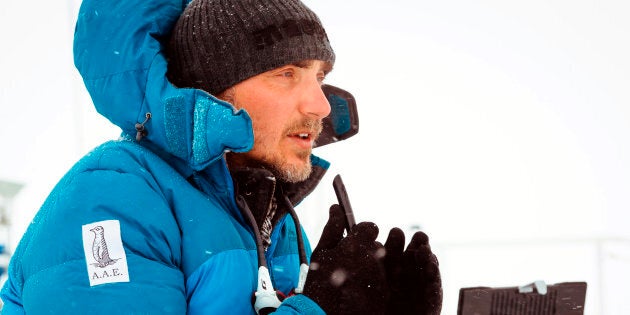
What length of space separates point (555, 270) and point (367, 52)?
36.0ft

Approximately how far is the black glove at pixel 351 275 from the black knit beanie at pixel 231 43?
1.50ft

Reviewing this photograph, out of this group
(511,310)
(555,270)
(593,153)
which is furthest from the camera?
(593,153)

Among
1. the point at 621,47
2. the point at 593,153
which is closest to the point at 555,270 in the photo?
the point at 593,153

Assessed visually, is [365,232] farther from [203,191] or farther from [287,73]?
[287,73]

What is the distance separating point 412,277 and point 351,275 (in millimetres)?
223

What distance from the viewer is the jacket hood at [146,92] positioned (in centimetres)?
141

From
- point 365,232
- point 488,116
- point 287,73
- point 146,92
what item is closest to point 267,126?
point 287,73

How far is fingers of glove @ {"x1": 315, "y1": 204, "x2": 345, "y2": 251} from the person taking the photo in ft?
4.62

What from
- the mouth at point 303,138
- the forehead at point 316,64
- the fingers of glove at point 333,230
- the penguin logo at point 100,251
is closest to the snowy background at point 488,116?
the forehead at point 316,64

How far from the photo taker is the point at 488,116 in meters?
22.8

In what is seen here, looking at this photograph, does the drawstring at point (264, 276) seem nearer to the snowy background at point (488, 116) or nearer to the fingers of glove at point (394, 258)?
the fingers of glove at point (394, 258)

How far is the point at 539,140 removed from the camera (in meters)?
22.5

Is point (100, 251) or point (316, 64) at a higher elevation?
point (316, 64)

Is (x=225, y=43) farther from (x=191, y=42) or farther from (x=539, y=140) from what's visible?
(x=539, y=140)
